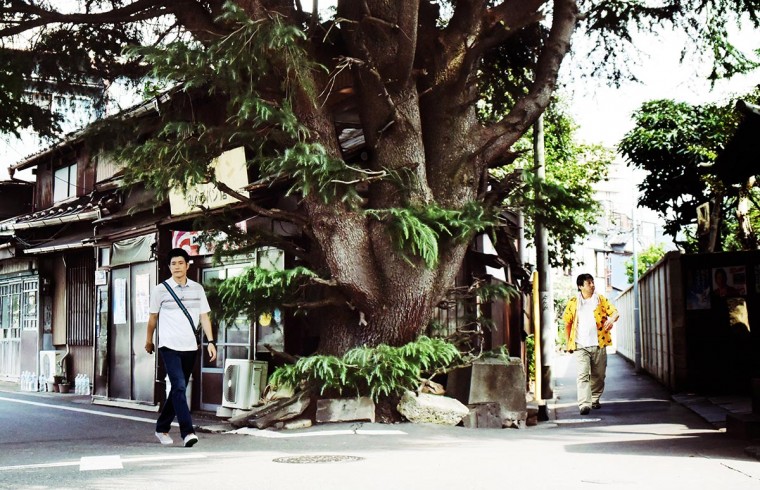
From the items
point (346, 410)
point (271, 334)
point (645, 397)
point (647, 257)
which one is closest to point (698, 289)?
point (645, 397)

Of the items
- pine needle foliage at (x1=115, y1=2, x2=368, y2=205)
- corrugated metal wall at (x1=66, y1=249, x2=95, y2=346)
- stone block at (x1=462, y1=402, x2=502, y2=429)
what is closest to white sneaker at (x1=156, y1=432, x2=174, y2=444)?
pine needle foliage at (x1=115, y1=2, x2=368, y2=205)

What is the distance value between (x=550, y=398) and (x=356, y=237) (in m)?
7.79

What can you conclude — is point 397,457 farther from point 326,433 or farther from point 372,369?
point 372,369

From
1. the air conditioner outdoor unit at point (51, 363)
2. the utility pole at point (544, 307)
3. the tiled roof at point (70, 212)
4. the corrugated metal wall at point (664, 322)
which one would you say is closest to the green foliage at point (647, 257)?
the corrugated metal wall at point (664, 322)

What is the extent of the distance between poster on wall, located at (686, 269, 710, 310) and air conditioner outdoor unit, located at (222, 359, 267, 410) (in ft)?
25.1

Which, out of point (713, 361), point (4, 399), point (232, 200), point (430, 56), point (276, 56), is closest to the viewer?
point (276, 56)

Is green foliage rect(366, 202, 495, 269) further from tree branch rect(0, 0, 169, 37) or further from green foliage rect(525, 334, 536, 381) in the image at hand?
green foliage rect(525, 334, 536, 381)

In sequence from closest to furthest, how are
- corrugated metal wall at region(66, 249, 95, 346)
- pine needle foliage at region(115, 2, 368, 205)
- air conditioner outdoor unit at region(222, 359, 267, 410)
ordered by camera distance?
pine needle foliage at region(115, 2, 368, 205), air conditioner outdoor unit at region(222, 359, 267, 410), corrugated metal wall at region(66, 249, 95, 346)

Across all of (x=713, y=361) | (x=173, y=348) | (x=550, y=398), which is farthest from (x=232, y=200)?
(x=713, y=361)

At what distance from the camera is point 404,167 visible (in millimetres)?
11234

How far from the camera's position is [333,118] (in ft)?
38.7

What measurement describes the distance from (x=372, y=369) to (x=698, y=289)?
7.81 m

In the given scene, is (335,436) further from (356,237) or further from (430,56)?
(430,56)

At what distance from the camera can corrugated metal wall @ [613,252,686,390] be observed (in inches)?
634
